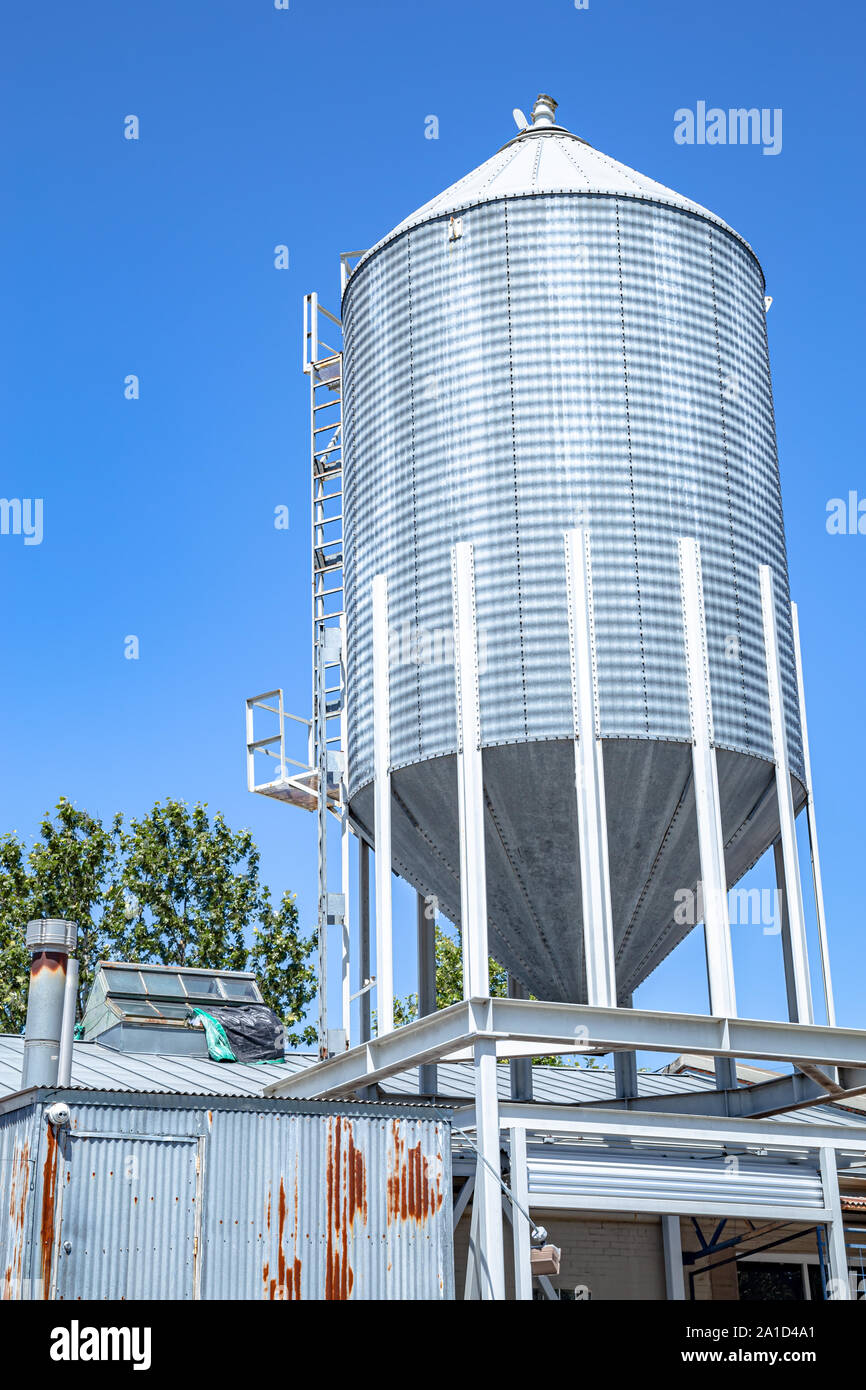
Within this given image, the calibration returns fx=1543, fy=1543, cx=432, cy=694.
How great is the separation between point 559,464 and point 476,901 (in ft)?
17.3

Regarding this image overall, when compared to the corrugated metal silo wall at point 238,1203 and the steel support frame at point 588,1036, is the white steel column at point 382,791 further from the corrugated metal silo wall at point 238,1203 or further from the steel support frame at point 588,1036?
the corrugated metal silo wall at point 238,1203

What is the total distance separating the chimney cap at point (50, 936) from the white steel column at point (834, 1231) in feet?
28.1

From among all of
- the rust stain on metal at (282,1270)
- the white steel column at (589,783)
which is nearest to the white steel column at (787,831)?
the white steel column at (589,783)

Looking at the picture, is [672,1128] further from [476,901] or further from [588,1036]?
[476,901]

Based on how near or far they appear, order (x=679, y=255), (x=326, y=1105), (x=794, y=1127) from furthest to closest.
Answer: (x=679, y=255) < (x=794, y=1127) < (x=326, y=1105)

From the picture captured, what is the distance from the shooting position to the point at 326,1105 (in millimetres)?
14844

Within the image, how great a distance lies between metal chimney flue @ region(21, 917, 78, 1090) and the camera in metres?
16.2

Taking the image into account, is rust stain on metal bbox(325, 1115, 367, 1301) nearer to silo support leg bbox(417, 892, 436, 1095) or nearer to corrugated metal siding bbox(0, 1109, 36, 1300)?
corrugated metal siding bbox(0, 1109, 36, 1300)

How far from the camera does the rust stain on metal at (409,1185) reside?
1486cm

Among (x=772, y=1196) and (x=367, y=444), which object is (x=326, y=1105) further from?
(x=367, y=444)

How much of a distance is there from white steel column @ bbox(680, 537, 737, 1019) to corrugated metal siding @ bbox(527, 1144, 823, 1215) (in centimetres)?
184

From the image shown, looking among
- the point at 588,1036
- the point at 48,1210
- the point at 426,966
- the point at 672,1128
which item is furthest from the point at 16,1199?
the point at 426,966
